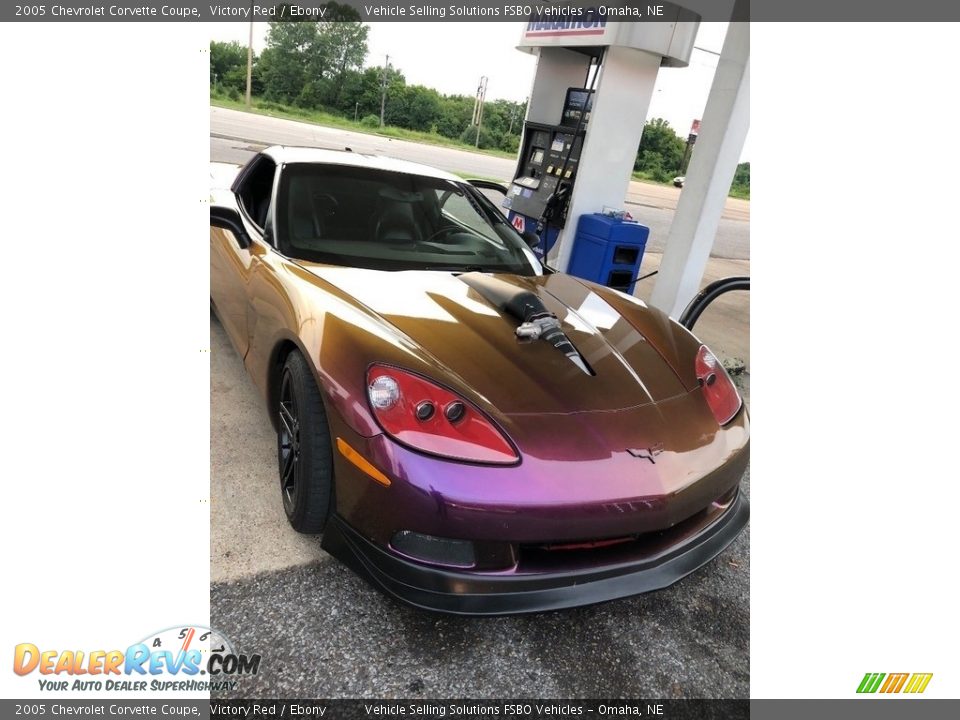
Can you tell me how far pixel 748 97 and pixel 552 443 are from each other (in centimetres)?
341

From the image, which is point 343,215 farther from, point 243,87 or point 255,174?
point 243,87

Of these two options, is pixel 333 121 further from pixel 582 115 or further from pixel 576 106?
pixel 582 115

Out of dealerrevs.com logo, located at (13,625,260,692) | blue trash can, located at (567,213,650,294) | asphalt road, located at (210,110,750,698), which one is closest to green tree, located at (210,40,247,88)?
blue trash can, located at (567,213,650,294)

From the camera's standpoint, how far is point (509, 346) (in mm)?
1979

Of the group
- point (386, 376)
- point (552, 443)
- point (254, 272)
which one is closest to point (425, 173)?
point (254, 272)

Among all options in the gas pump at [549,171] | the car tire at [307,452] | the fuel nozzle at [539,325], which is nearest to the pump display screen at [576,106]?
the gas pump at [549,171]

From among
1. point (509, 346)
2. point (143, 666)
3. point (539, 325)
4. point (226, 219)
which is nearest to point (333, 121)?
point (226, 219)

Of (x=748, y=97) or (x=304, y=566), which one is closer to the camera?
(x=304, y=566)

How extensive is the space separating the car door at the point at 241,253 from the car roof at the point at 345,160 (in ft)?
0.30

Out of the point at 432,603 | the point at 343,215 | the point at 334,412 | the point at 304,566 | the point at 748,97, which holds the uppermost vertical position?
the point at 748,97

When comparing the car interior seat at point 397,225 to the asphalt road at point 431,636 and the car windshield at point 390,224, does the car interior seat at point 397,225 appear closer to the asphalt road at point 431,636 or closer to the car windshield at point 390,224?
the car windshield at point 390,224

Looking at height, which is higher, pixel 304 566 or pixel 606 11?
pixel 606 11

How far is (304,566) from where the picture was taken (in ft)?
6.42
